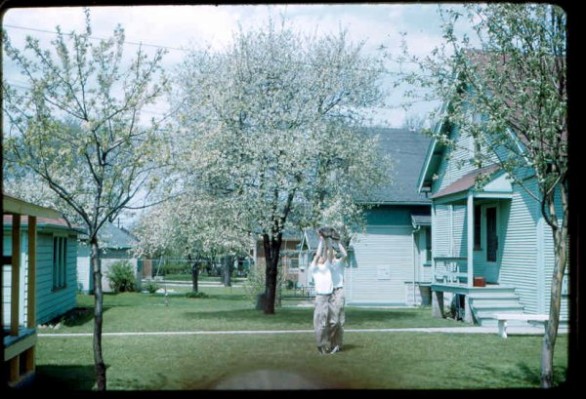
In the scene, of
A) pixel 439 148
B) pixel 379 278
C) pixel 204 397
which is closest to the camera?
pixel 204 397

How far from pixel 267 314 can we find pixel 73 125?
8907 mm

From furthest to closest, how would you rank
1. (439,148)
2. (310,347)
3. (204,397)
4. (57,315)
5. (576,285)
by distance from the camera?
(439,148)
(57,315)
(310,347)
(204,397)
(576,285)

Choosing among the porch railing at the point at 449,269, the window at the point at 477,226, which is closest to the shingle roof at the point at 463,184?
the window at the point at 477,226

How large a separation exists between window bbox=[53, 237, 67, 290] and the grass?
1.24 meters

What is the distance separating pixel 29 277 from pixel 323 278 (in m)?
4.16

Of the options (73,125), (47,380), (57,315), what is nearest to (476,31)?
(73,125)

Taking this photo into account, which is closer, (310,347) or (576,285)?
(576,285)

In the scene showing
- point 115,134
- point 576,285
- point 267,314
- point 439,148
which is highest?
point 439,148

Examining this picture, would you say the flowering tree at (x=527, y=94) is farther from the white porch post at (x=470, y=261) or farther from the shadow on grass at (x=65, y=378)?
A: the white porch post at (x=470, y=261)

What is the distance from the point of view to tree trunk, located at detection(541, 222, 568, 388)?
22.5ft

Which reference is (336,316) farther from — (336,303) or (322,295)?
(322,295)

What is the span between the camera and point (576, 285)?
4.18 m

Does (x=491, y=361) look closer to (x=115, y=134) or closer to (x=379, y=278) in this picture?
(x=115, y=134)

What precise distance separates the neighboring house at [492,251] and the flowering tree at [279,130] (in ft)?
8.57
